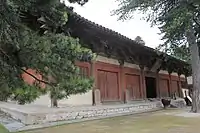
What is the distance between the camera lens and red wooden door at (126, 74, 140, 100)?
55.2ft

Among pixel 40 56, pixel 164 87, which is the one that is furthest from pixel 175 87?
pixel 40 56

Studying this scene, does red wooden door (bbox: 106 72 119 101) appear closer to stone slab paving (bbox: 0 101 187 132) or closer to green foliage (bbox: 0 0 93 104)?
stone slab paving (bbox: 0 101 187 132)

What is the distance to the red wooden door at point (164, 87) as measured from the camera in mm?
21483

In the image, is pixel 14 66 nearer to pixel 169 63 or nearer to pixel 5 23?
pixel 5 23

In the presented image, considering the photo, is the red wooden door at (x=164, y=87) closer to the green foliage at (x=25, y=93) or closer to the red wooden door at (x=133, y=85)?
the red wooden door at (x=133, y=85)

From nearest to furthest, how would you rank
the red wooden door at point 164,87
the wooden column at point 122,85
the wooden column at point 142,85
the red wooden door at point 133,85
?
the wooden column at point 122,85 < the red wooden door at point 133,85 < the wooden column at point 142,85 < the red wooden door at point 164,87

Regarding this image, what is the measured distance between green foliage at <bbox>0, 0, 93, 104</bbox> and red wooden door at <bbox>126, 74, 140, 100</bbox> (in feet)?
41.7

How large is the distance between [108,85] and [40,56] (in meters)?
10.9

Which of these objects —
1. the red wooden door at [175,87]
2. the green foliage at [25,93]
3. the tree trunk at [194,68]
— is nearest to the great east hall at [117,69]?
the red wooden door at [175,87]

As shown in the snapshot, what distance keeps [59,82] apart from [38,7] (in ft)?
3.41

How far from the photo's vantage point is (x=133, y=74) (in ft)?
57.2

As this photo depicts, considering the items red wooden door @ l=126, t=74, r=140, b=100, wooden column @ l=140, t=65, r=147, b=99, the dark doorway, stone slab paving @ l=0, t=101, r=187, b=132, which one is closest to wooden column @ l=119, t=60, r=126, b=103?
red wooden door @ l=126, t=74, r=140, b=100

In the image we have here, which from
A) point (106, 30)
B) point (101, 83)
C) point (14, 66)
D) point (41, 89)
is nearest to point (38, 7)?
point (14, 66)

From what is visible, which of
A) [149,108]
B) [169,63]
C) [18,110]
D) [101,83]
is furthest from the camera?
[169,63]
